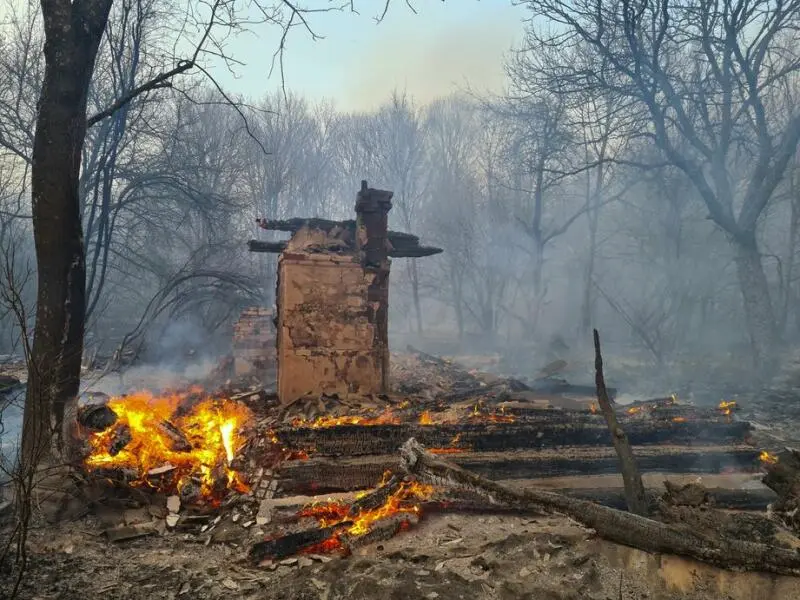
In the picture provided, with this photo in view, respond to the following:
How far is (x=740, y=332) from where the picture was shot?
19.5 metres

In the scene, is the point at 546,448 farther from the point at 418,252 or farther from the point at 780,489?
the point at 418,252

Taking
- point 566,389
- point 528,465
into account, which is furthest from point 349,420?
point 566,389

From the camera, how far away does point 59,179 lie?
4809 millimetres

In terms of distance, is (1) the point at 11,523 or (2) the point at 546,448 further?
(2) the point at 546,448

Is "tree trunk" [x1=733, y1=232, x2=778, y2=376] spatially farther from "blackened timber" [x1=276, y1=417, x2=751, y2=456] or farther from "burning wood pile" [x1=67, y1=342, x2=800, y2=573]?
"blackened timber" [x1=276, y1=417, x2=751, y2=456]

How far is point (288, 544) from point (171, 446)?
2760 mm

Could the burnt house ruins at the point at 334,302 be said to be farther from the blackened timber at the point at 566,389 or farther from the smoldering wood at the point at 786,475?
the smoldering wood at the point at 786,475

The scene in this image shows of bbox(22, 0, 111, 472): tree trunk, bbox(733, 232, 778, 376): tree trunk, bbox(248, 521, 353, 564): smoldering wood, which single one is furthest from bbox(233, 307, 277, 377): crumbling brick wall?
bbox(733, 232, 778, 376): tree trunk

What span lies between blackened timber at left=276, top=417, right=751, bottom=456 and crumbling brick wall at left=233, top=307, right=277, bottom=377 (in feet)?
20.3

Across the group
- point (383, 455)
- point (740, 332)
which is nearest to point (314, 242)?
point (383, 455)

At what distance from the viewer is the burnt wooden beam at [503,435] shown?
602 cm

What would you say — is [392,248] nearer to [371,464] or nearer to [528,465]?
[371,464]

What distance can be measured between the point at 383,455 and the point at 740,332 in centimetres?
1986

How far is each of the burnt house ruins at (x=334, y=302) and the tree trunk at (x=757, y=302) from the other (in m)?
9.33
